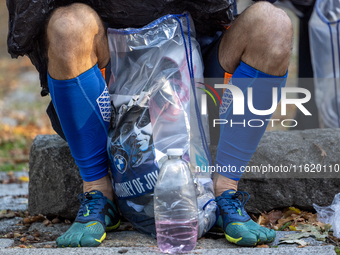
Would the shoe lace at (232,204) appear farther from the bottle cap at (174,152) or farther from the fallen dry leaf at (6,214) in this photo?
the fallen dry leaf at (6,214)

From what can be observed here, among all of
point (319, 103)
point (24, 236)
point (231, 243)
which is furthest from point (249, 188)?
point (319, 103)

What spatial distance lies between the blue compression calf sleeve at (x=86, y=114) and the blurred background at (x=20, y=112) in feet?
6.95

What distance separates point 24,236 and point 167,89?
103cm

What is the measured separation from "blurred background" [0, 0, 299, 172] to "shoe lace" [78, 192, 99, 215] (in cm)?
233

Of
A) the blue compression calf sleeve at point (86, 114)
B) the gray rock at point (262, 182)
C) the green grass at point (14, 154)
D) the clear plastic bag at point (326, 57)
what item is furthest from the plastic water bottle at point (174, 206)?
the green grass at point (14, 154)

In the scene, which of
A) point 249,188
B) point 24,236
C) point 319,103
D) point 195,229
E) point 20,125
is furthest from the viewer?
point 20,125

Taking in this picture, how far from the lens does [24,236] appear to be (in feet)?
6.33

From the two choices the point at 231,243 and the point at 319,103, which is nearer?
the point at 231,243

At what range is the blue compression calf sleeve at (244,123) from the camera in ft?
5.66

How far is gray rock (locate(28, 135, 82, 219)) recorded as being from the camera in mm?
2133

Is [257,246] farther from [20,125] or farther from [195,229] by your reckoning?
[20,125]

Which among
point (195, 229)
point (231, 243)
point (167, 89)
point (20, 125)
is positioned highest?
point (167, 89)

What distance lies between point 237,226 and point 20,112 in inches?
246

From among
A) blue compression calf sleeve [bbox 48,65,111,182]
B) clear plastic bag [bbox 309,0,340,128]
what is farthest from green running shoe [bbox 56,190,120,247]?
clear plastic bag [bbox 309,0,340,128]
